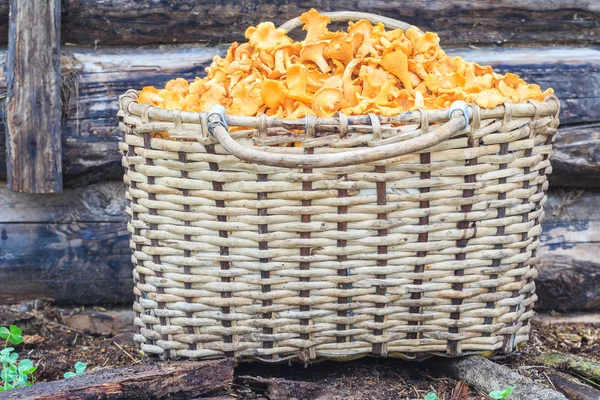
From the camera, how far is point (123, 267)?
9.34ft

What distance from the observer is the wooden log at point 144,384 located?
180 centimetres

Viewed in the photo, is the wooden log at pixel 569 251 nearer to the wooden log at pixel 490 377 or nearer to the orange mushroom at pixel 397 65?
the wooden log at pixel 490 377

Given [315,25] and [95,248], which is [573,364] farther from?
[95,248]

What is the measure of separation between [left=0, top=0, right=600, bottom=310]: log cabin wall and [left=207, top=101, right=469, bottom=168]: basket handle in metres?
1.02

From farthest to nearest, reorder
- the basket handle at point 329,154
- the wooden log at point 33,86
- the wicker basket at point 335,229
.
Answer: the wooden log at point 33,86
the wicker basket at point 335,229
the basket handle at point 329,154

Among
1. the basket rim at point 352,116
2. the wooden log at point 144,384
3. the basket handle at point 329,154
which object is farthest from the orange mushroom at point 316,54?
the wooden log at point 144,384

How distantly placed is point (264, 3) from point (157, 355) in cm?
134

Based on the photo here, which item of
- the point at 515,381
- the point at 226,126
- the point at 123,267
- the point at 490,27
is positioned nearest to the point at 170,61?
the point at 123,267

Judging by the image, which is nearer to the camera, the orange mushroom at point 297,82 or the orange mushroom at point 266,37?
the orange mushroom at point 297,82

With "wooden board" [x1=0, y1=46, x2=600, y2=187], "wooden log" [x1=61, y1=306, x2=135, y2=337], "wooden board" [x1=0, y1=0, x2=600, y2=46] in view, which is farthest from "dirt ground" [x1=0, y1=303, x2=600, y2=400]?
"wooden board" [x1=0, y1=0, x2=600, y2=46]

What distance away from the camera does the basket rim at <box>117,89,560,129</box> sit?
184cm

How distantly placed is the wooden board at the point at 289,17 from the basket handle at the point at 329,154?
3.39 ft

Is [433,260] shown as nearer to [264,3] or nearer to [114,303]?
[264,3]

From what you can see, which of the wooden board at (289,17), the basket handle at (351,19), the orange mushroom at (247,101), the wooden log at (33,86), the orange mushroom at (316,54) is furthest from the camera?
the wooden board at (289,17)
